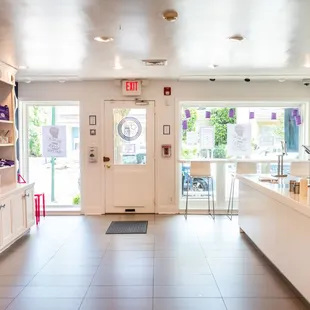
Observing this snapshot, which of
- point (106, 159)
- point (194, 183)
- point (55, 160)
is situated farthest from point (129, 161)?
point (55, 160)

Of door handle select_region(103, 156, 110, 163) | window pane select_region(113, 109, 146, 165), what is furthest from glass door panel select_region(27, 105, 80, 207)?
window pane select_region(113, 109, 146, 165)

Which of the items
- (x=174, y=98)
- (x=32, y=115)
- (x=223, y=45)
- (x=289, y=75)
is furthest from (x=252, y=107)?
(x=32, y=115)

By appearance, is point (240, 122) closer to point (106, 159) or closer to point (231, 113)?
point (231, 113)

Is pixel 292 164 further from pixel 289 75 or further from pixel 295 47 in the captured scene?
pixel 295 47

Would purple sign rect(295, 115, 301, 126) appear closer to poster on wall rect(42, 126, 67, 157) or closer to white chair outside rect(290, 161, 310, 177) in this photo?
white chair outside rect(290, 161, 310, 177)

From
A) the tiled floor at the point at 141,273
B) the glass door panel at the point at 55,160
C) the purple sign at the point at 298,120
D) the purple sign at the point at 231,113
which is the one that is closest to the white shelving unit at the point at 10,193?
the tiled floor at the point at 141,273

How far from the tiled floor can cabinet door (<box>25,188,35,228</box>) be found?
0.20 meters

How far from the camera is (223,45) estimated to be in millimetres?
3926

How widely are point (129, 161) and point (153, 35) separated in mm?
3231

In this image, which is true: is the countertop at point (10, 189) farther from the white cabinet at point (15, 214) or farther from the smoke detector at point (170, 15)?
the smoke detector at point (170, 15)

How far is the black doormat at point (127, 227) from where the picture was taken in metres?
5.18

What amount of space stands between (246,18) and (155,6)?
2.76ft

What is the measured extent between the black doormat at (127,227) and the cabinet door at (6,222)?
1.37 m

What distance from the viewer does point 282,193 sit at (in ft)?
11.0
